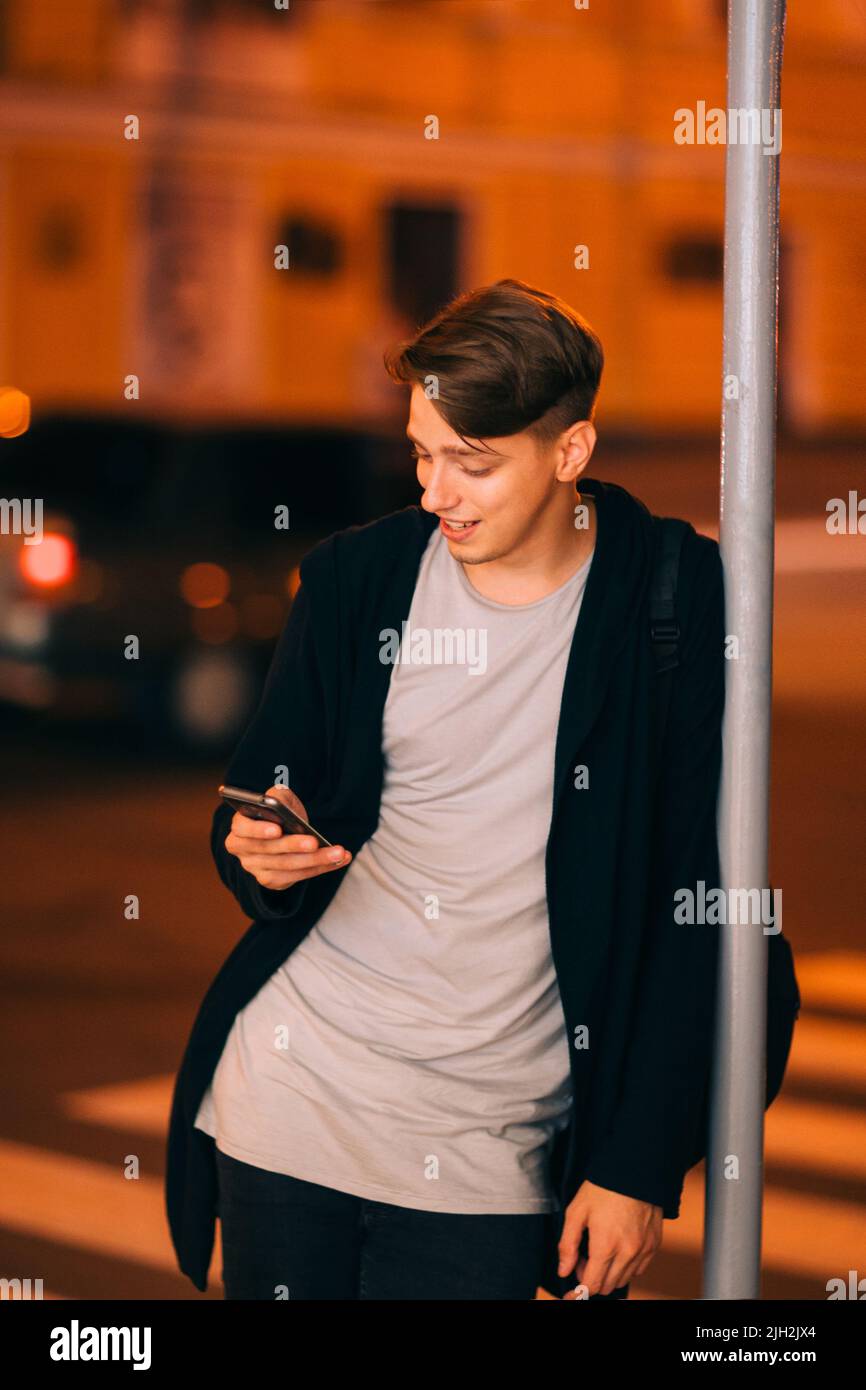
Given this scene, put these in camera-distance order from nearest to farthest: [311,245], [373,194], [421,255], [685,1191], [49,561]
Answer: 1. [685,1191]
2. [49,561]
3. [311,245]
4. [373,194]
5. [421,255]

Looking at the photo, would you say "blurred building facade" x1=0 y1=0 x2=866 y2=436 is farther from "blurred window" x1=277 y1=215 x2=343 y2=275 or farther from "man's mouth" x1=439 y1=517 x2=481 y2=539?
"man's mouth" x1=439 y1=517 x2=481 y2=539

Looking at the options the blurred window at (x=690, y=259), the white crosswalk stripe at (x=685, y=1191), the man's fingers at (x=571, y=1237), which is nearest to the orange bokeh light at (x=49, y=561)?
the white crosswalk stripe at (x=685, y=1191)

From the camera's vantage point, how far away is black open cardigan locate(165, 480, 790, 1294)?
273 cm

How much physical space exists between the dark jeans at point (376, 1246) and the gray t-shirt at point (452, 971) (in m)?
0.03

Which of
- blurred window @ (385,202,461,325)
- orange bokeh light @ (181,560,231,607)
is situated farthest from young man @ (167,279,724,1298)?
blurred window @ (385,202,461,325)

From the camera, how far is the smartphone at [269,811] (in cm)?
269

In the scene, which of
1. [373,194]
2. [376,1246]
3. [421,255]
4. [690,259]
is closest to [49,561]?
[376,1246]

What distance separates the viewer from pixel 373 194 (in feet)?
88.3

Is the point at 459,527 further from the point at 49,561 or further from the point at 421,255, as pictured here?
the point at 421,255

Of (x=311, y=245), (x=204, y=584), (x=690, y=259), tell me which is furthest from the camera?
(x=690, y=259)

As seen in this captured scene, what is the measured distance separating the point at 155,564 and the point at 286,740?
9659 mm

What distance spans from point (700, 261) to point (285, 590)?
709 inches

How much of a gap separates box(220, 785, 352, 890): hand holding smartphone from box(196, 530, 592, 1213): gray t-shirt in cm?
17

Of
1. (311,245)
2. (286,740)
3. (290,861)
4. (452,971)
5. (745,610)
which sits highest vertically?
(311,245)
